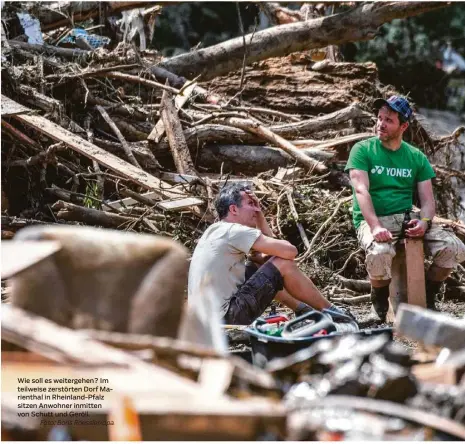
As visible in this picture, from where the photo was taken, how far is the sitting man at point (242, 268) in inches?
240

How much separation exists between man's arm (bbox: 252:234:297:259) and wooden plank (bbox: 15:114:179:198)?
2.09 m

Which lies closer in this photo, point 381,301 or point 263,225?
point 263,225

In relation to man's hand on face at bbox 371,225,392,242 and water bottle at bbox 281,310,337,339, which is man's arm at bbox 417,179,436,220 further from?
water bottle at bbox 281,310,337,339

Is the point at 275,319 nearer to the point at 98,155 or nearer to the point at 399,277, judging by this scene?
the point at 399,277

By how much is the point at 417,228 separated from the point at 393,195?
0.37 meters

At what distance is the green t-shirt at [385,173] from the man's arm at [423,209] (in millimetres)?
91

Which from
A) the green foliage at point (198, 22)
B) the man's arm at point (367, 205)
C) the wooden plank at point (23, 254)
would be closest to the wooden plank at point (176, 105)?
the man's arm at point (367, 205)

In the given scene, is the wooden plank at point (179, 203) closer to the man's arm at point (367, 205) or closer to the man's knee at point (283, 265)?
the man's arm at point (367, 205)

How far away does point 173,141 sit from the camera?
9055 mm

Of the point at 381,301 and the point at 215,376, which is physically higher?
the point at 215,376

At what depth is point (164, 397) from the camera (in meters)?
2.85

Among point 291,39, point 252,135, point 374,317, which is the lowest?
point 374,317

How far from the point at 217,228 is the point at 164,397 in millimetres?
3411

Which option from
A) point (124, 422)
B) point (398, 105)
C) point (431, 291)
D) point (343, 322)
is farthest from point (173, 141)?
point (124, 422)
